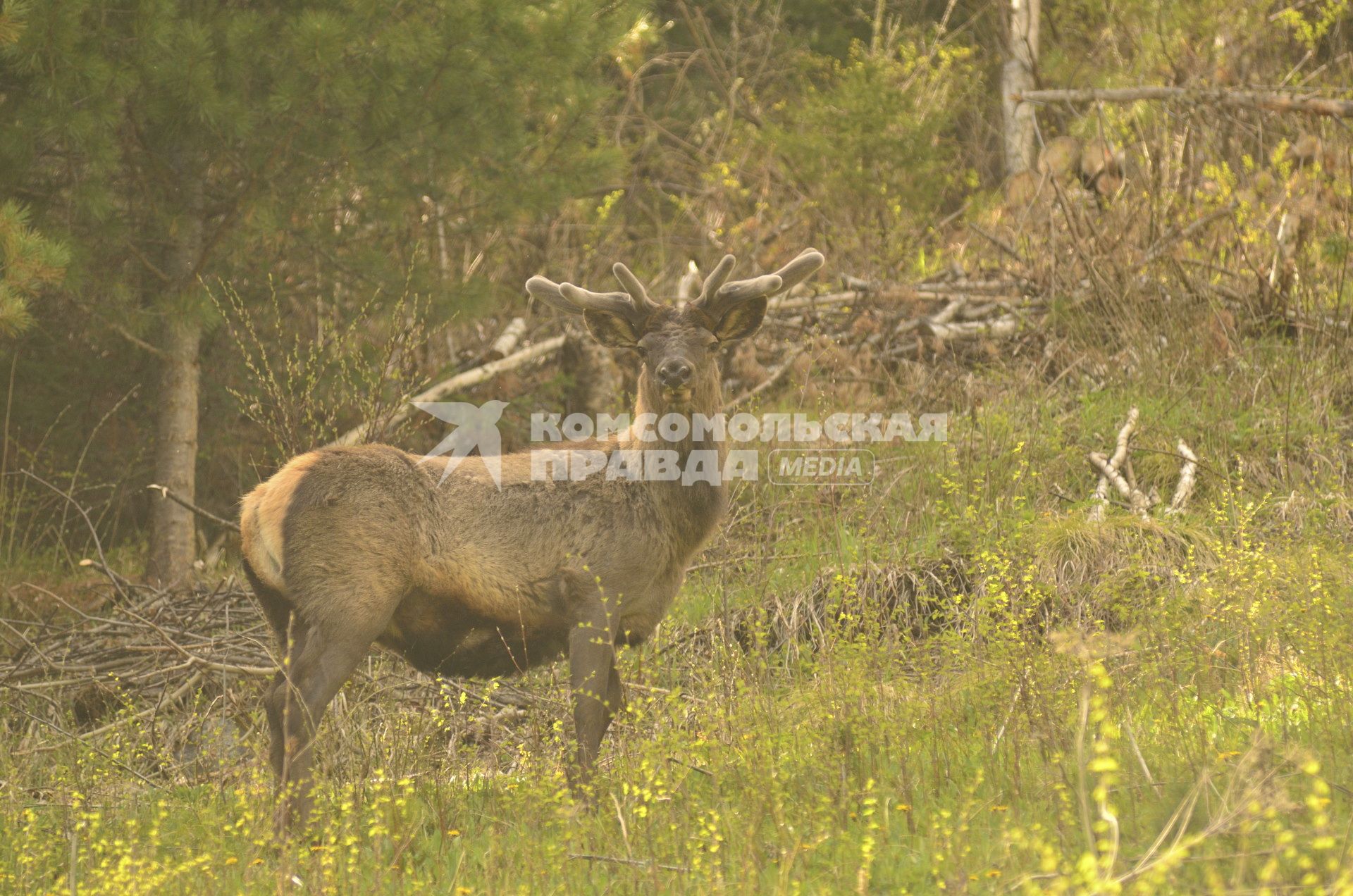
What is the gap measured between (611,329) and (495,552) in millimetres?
1344

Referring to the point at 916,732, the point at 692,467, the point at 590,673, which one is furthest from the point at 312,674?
the point at 916,732

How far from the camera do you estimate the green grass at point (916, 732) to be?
430cm

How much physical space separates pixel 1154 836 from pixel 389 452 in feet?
11.7

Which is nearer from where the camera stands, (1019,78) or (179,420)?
(179,420)

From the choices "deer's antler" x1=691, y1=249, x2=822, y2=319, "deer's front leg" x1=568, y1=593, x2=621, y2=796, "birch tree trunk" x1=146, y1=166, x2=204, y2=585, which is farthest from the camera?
"birch tree trunk" x1=146, y1=166, x2=204, y2=585

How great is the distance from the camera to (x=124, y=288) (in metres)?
8.99

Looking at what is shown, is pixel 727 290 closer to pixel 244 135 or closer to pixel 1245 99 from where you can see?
pixel 244 135

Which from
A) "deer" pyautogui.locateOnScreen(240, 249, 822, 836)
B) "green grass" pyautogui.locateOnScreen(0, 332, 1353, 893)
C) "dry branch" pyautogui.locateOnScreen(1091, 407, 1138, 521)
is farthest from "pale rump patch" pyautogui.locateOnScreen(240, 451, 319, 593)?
"dry branch" pyautogui.locateOnScreen(1091, 407, 1138, 521)

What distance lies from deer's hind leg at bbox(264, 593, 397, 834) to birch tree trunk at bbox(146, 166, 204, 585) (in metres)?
4.09

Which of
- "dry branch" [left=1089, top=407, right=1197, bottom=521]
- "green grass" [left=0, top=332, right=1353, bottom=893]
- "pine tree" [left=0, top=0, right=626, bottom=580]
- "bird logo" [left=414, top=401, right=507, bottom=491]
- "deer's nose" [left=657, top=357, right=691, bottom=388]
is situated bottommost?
"green grass" [left=0, top=332, right=1353, bottom=893]

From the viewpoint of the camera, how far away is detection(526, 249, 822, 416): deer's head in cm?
643

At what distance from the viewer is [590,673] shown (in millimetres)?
5945

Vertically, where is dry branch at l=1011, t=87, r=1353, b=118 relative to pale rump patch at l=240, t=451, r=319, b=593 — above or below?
above

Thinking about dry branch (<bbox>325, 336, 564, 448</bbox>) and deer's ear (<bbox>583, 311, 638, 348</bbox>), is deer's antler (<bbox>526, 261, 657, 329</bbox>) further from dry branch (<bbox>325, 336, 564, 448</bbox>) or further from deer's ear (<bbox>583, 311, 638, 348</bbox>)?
dry branch (<bbox>325, 336, 564, 448</bbox>)
